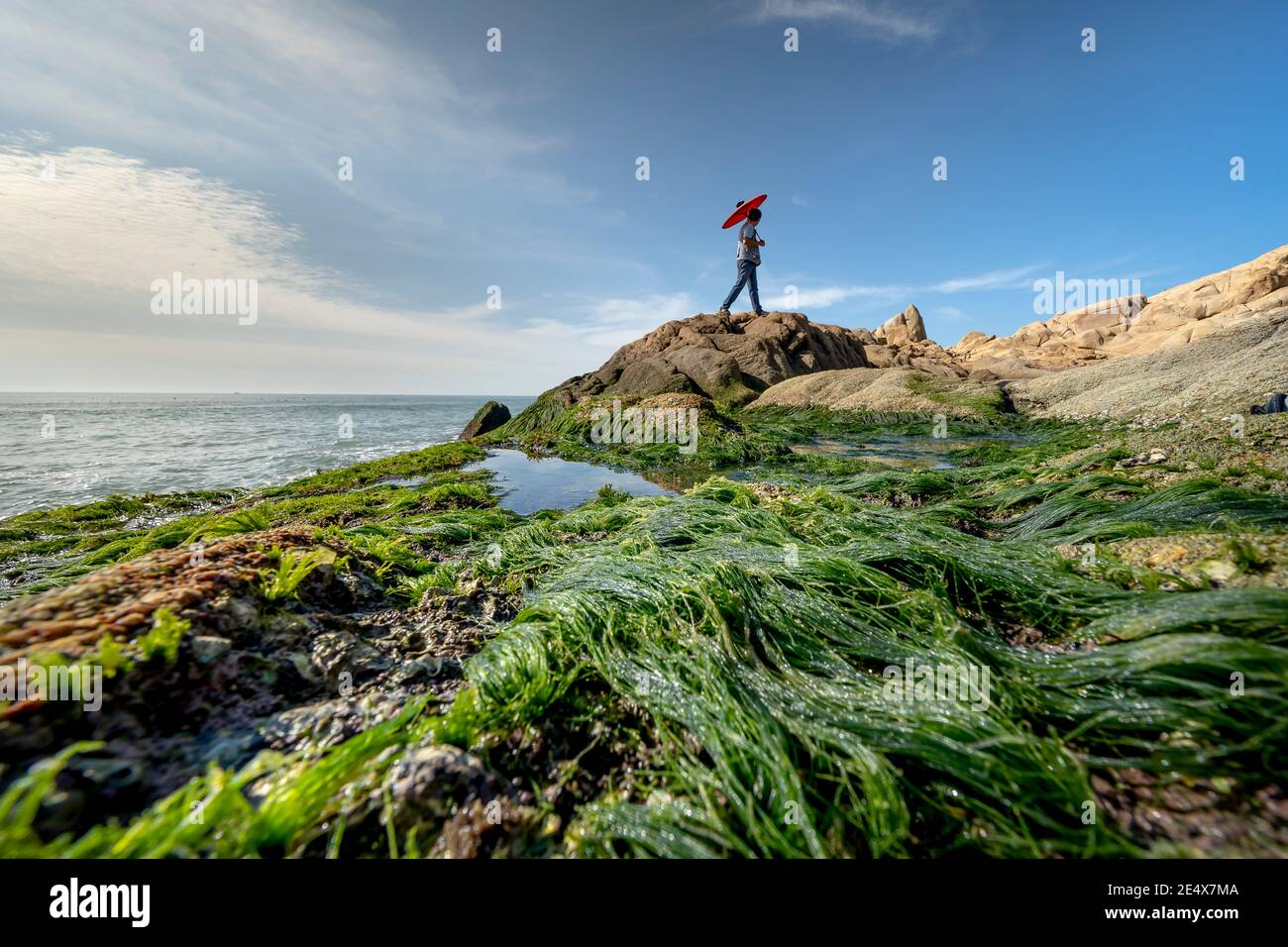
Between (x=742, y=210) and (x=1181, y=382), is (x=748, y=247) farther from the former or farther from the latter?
(x=1181, y=382)

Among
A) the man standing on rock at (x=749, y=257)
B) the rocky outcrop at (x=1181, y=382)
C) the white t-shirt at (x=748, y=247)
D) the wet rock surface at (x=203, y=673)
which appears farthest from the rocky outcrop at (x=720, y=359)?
the wet rock surface at (x=203, y=673)

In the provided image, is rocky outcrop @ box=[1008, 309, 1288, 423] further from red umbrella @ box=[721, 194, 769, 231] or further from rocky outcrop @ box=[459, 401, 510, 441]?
rocky outcrop @ box=[459, 401, 510, 441]

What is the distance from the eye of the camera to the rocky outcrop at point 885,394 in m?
14.4

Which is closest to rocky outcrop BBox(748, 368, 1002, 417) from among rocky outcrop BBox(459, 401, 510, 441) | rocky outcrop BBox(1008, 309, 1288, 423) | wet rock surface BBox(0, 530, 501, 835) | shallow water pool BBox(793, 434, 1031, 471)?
rocky outcrop BBox(1008, 309, 1288, 423)

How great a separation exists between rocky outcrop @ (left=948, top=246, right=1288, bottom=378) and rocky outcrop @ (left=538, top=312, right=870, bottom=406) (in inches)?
379

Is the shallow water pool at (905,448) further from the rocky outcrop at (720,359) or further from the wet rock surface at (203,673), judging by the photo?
the wet rock surface at (203,673)

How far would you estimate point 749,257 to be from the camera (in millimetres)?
19438

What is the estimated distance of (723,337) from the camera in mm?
21547

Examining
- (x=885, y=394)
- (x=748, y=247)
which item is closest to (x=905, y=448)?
(x=885, y=394)

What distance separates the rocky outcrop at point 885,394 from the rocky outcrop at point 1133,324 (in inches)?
392

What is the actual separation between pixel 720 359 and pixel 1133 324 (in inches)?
1489

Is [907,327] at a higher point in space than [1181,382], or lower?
higher

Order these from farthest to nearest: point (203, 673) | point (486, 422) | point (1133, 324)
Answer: point (1133, 324) → point (486, 422) → point (203, 673)
